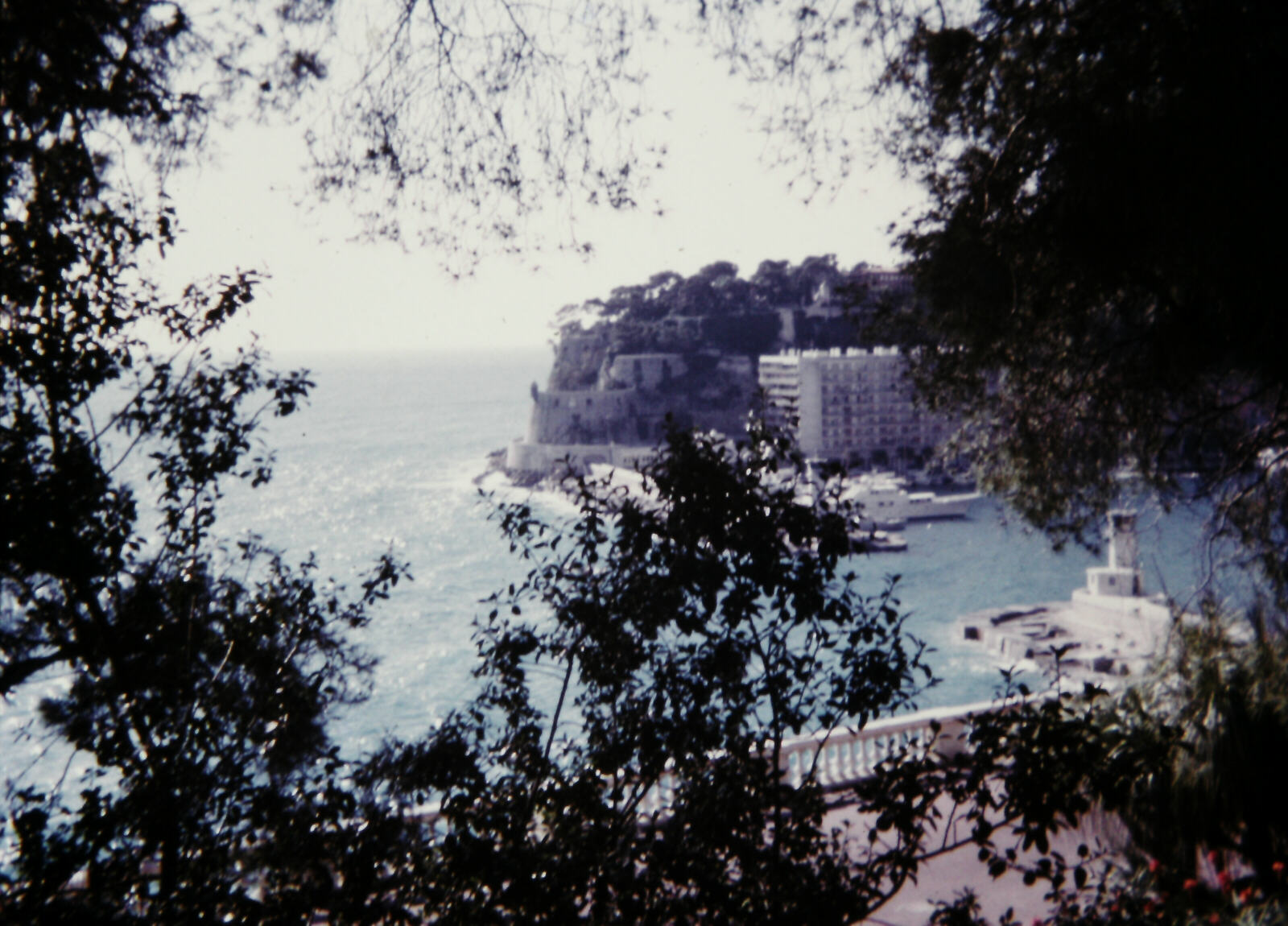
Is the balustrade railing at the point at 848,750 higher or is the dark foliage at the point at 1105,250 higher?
the dark foliage at the point at 1105,250

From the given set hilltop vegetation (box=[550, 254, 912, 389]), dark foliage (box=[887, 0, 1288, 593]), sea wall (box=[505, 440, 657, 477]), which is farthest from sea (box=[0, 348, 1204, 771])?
hilltop vegetation (box=[550, 254, 912, 389])

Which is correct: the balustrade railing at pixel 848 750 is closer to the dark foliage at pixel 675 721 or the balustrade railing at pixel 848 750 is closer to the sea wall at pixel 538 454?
the dark foliage at pixel 675 721

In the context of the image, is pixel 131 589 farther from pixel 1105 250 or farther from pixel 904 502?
pixel 904 502

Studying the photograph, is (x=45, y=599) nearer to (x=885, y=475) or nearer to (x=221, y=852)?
(x=221, y=852)

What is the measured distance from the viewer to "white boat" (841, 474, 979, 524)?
30125 millimetres

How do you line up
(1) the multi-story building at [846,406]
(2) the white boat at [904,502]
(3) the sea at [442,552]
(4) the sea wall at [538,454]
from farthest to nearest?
(2) the white boat at [904,502]
(4) the sea wall at [538,454]
(1) the multi-story building at [846,406]
(3) the sea at [442,552]

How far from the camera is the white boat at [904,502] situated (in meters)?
30.1

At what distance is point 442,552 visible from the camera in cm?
2634

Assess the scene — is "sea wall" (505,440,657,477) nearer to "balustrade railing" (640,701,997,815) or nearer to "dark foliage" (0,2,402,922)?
"balustrade railing" (640,701,997,815)

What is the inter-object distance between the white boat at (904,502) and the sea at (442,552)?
433 millimetres

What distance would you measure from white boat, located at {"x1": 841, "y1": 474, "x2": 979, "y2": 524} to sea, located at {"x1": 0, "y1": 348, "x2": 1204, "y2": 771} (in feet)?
1.42

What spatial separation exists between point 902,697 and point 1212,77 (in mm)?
2003

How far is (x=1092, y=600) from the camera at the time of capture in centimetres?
2483

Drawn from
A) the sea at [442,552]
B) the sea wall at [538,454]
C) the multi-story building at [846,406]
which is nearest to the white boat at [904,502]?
the sea at [442,552]
